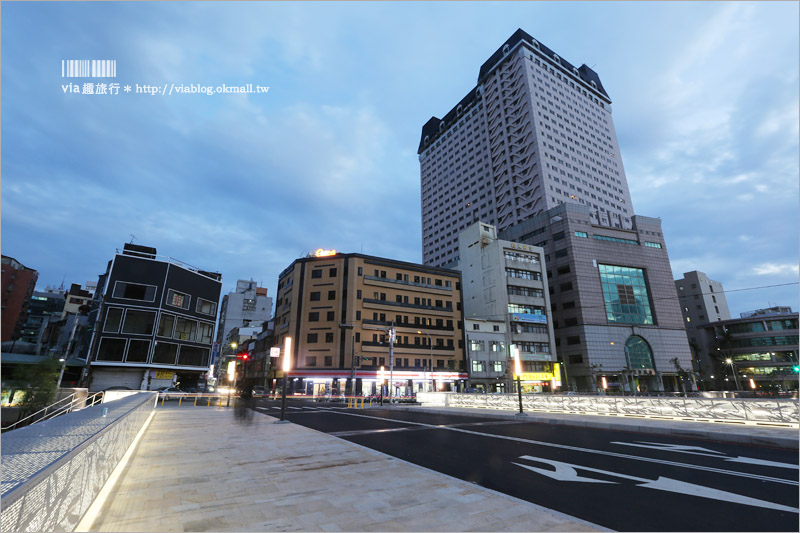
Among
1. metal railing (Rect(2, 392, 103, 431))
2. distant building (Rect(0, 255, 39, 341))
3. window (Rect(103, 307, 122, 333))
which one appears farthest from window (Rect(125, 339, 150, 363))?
distant building (Rect(0, 255, 39, 341))

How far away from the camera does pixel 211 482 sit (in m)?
6.99

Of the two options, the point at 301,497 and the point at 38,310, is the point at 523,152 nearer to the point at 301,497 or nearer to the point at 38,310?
the point at 301,497

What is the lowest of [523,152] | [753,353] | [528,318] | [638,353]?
[638,353]

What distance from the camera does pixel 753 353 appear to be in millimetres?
84500

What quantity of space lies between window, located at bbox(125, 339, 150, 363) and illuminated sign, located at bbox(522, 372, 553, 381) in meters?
58.2

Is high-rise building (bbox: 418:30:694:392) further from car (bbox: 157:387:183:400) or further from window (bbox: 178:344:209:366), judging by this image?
car (bbox: 157:387:183:400)

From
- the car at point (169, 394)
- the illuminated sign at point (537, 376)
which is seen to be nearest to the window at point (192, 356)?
the car at point (169, 394)

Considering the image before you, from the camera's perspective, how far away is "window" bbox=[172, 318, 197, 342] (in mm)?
47031

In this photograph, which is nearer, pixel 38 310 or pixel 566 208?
pixel 566 208

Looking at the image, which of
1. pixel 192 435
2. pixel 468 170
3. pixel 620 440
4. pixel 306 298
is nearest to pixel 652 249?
pixel 468 170

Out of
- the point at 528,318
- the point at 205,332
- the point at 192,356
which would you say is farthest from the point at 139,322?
the point at 528,318

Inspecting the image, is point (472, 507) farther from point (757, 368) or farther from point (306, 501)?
point (757, 368)

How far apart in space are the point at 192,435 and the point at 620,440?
1517 cm

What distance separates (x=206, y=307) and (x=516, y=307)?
53359 millimetres
